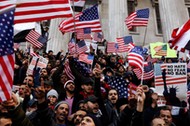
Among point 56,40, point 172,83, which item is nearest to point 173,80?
point 172,83

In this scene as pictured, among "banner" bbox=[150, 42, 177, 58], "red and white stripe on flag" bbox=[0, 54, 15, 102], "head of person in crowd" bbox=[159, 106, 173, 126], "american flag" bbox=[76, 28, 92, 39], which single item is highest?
"red and white stripe on flag" bbox=[0, 54, 15, 102]

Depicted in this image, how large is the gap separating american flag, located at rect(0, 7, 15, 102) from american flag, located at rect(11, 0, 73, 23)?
137cm

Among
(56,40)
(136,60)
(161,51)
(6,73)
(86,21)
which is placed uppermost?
(86,21)

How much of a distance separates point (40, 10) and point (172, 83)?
352 cm

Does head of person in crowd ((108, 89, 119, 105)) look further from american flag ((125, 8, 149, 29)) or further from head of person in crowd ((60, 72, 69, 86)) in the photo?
american flag ((125, 8, 149, 29))

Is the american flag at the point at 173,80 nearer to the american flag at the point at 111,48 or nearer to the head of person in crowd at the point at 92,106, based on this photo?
the head of person in crowd at the point at 92,106

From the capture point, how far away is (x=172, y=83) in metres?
7.15

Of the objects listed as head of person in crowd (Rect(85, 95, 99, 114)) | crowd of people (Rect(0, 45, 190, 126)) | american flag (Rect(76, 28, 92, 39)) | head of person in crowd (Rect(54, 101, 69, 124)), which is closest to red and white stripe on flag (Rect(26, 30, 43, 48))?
american flag (Rect(76, 28, 92, 39))

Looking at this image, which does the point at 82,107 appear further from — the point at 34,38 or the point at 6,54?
the point at 34,38

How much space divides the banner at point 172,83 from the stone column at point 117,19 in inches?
663

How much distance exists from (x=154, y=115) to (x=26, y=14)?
3.40 metres

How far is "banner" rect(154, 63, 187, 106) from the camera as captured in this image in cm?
678

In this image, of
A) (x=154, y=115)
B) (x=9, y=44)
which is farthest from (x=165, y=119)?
(x=9, y=44)

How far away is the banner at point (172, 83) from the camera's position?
6777 mm
